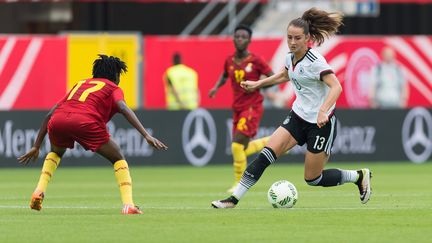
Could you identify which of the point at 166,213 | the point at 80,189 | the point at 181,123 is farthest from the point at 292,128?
the point at 181,123

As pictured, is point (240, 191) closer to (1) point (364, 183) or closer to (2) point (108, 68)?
(1) point (364, 183)

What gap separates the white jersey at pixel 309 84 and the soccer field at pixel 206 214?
1.12 m

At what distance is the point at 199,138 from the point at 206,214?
13.2 metres

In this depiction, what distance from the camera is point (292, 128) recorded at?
1455 centimetres

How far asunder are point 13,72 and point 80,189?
1197 centimetres

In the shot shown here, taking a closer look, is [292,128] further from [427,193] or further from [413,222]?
[427,193]

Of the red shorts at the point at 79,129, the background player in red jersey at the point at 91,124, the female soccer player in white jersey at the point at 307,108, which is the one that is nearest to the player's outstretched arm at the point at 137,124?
the background player in red jersey at the point at 91,124

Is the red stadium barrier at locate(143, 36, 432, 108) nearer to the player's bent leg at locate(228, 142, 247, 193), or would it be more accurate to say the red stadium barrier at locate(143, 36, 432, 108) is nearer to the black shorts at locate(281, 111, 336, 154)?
the player's bent leg at locate(228, 142, 247, 193)

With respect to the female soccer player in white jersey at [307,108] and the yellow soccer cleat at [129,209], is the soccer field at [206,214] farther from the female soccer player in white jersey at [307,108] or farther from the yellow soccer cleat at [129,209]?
the female soccer player in white jersey at [307,108]

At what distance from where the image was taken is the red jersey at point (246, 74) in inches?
752

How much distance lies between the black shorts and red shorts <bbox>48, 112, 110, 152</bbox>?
85.0 inches

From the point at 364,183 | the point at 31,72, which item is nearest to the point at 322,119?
the point at 364,183

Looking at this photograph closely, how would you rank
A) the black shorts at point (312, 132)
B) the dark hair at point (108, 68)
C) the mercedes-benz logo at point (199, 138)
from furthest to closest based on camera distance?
the mercedes-benz logo at point (199, 138), the black shorts at point (312, 132), the dark hair at point (108, 68)

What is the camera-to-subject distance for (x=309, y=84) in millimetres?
14461
